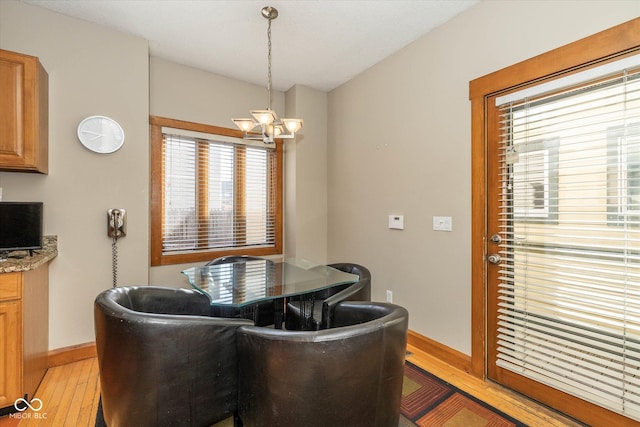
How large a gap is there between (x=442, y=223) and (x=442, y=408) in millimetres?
1334

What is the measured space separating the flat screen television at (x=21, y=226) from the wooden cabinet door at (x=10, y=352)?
462 mm

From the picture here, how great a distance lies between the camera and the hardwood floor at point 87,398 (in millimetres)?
1802

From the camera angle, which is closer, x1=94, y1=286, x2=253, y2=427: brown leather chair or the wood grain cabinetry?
x1=94, y1=286, x2=253, y2=427: brown leather chair

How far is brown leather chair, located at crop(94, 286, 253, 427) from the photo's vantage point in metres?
1.38

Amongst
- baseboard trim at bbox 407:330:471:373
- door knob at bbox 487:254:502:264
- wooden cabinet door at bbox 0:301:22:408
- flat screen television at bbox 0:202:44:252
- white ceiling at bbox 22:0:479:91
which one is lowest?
baseboard trim at bbox 407:330:471:373

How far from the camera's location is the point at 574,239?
5.90 ft

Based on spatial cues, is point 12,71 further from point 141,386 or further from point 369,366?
point 369,366

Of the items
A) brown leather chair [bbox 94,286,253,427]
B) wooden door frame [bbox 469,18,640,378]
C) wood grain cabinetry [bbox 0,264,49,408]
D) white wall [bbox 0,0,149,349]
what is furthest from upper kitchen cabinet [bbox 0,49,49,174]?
wooden door frame [bbox 469,18,640,378]

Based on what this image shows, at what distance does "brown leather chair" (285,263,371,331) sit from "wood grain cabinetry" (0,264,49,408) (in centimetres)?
173

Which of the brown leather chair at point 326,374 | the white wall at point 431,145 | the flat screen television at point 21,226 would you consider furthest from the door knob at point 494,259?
the flat screen television at point 21,226

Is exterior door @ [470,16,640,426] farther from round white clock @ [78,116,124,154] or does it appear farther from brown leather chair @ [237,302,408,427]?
round white clock @ [78,116,124,154]

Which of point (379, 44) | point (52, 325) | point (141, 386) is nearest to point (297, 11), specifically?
point (379, 44)

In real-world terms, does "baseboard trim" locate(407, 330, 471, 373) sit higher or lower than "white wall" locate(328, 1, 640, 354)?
lower

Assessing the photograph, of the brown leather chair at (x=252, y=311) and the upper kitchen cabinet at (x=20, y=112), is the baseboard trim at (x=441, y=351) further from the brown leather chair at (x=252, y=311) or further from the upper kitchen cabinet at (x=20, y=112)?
the upper kitchen cabinet at (x=20, y=112)
